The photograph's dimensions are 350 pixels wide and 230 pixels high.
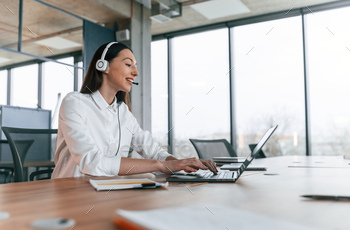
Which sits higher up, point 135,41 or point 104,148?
point 135,41

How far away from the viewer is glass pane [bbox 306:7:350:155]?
4.26 m

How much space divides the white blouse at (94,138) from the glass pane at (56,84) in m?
2.63

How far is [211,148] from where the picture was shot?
2531 millimetres

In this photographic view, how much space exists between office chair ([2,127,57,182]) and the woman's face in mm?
414

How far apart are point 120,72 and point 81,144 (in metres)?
0.55

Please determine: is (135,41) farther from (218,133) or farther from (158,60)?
(218,133)

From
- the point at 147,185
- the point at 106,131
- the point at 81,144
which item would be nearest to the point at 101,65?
the point at 106,131

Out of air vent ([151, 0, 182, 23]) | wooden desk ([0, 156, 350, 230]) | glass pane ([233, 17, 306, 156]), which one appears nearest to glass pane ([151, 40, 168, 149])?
air vent ([151, 0, 182, 23])

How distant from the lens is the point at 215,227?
14.2 inches

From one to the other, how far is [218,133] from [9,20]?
368 centimetres

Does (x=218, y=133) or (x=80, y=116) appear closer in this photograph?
(x=80, y=116)

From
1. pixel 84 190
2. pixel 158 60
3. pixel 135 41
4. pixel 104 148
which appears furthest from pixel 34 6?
pixel 84 190

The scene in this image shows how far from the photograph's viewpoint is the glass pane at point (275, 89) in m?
4.64

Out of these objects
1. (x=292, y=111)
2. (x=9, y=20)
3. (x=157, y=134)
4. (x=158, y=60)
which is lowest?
(x=157, y=134)
